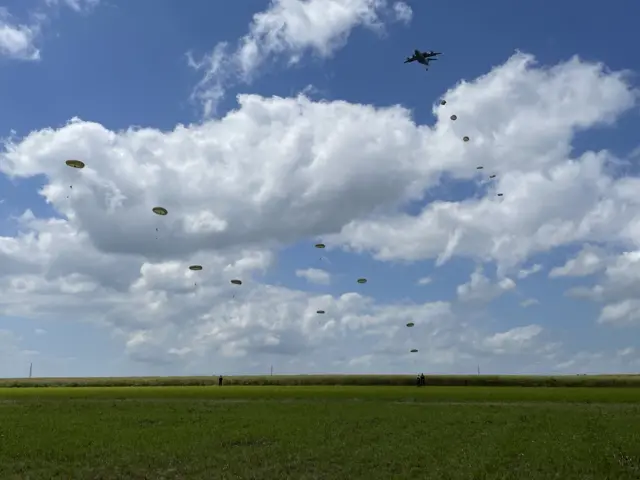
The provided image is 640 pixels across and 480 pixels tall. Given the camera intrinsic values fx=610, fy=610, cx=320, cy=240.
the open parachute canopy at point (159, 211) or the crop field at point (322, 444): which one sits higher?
the open parachute canopy at point (159, 211)

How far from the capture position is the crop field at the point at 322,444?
25594mm

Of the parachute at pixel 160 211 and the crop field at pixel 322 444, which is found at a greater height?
the parachute at pixel 160 211

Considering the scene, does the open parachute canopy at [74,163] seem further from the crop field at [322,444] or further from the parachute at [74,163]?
the crop field at [322,444]

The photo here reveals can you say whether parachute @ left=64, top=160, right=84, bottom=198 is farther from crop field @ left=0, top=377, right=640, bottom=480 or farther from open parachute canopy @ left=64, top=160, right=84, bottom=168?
crop field @ left=0, top=377, right=640, bottom=480

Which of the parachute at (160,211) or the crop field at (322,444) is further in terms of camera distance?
the parachute at (160,211)

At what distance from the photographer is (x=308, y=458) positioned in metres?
28.4

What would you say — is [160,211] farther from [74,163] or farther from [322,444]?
[322,444]

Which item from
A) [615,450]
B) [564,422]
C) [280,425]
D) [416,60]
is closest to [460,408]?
[564,422]

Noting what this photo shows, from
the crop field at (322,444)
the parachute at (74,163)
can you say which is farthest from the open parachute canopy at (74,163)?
the crop field at (322,444)

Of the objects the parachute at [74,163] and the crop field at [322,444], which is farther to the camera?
the parachute at [74,163]

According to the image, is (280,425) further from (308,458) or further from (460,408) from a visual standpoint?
(460,408)

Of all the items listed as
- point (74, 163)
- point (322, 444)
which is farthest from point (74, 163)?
point (322, 444)

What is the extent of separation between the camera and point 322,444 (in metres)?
32.3

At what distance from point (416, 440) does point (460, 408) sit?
2252 cm
